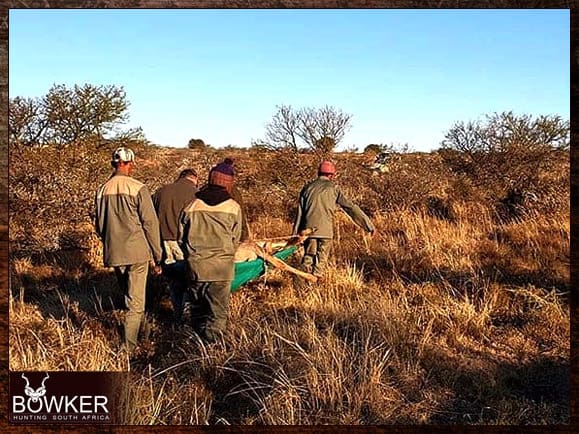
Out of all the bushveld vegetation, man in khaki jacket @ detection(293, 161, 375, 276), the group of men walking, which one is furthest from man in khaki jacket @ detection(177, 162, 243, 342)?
man in khaki jacket @ detection(293, 161, 375, 276)

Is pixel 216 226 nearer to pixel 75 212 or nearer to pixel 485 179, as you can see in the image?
pixel 75 212

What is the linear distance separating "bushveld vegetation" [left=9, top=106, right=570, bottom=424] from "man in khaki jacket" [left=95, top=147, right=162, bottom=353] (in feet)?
1.11

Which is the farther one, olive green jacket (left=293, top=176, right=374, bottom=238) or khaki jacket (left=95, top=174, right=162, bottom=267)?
olive green jacket (left=293, top=176, right=374, bottom=238)

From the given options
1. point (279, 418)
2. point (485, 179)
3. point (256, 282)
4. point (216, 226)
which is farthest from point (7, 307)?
point (485, 179)

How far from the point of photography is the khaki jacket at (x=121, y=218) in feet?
15.2

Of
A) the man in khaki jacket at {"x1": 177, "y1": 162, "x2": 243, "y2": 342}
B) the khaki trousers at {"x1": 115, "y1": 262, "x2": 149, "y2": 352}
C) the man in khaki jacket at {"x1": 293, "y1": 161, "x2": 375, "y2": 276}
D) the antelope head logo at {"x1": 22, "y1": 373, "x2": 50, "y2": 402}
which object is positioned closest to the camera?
the antelope head logo at {"x1": 22, "y1": 373, "x2": 50, "y2": 402}

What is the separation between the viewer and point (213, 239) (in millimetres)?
4859

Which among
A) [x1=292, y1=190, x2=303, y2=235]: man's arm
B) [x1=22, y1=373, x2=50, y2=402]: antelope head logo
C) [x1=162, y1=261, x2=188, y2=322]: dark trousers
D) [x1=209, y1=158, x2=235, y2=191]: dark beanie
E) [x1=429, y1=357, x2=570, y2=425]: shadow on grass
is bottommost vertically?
[x1=429, y1=357, x2=570, y2=425]: shadow on grass

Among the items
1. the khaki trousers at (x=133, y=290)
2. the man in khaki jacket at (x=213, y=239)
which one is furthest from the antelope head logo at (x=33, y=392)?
the man in khaki jacket at (x=213, y=239)

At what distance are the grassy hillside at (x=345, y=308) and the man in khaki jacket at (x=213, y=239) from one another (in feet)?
0.92

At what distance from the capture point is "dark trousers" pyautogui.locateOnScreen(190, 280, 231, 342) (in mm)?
4764

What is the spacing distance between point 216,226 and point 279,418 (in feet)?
7.08

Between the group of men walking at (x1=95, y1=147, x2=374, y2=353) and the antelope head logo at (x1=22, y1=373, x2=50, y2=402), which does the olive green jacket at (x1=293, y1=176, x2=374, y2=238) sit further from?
the antelope head logo at (x1=22, y1=373, x2=50, y2=402)

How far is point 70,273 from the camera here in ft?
19.0
